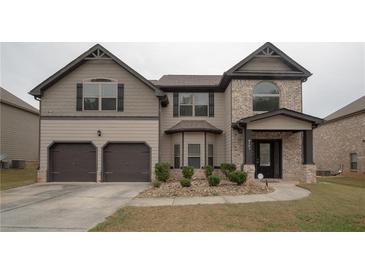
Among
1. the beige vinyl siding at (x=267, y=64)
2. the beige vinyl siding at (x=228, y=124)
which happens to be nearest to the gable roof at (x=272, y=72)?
the beige vinyl siding at (x=267, y=64)

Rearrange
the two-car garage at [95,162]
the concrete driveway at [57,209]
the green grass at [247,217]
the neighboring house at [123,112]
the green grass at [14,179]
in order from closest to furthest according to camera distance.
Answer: the green grass at [247,217], the concrete driveway at [57,209], the green grass at [14,179], the neighboring house at [123,112], the two-car garage at [95,162]

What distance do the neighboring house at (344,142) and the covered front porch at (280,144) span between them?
8.90 meters

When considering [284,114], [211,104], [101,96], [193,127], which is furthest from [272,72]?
[101,96]

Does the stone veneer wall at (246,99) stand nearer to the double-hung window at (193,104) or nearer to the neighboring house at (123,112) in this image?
the neighboring house at (123,112)

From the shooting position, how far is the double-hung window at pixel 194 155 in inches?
594

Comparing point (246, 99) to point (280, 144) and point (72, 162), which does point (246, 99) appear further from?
point (72, 162)

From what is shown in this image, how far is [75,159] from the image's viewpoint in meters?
14.6

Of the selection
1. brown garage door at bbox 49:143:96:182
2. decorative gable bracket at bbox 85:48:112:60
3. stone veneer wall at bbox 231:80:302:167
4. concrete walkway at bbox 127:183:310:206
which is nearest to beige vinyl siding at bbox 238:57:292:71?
stone veneer wall at bbox 231:80:302:167

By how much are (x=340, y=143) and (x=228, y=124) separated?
13980 mm

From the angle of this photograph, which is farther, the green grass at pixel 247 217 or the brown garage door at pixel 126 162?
the brown garage door at pixel 126 162

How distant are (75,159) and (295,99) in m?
13.8

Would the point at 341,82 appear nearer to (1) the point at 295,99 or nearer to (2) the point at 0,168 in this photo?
(1) the point at 295,99

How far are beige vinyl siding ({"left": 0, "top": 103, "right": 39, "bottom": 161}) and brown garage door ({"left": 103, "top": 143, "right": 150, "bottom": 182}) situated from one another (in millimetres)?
12673

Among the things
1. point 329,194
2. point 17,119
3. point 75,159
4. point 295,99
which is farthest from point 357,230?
point 17,119
